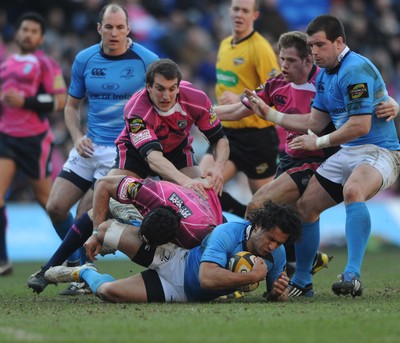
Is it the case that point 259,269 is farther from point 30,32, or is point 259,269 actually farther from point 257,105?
point 30,32

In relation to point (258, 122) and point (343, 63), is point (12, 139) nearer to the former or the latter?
point (258, 122)

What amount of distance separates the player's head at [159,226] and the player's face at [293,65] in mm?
2097

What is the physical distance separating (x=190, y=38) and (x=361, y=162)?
38.6ft

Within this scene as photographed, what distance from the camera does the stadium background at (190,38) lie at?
53.7 feet

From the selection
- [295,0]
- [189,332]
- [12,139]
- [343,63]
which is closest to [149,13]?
[295,0]

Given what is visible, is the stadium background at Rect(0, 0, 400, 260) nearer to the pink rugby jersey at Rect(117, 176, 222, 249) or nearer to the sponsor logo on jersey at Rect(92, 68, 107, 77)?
the sponsor logo on jersey at Rect(92, 68, 107, 77)

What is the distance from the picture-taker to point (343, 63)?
8.80 meters

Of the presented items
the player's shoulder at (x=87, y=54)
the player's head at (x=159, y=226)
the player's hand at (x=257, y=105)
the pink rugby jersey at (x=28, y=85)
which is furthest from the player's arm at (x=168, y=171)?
the pink rugby jersey at (x=28, y=85)

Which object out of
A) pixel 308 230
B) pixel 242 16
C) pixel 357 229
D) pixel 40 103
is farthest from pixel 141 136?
pixel 40 103

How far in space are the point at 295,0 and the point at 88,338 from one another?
1819 centimetres

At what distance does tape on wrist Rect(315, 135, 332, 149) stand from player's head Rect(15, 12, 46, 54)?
556 centimetres

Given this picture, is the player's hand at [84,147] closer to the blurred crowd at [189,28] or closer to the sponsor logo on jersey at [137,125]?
the sponsor logo on jersey at [137,125]

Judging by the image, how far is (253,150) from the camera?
1180 centimetres

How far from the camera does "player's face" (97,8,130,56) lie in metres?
10.2
